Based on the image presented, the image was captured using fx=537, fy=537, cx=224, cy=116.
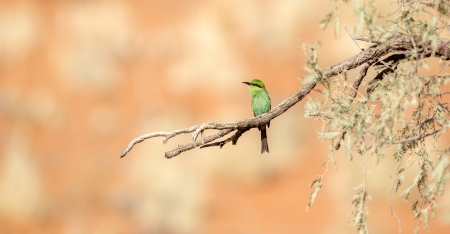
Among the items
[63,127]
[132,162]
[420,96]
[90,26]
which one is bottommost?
[420,96]

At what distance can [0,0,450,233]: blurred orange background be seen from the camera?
10.6 meters

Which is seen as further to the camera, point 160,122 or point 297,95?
point 160,122

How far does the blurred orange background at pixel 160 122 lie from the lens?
1056 centimetres

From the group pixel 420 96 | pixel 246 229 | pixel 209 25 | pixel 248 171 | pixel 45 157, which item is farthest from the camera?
pixel 209 25

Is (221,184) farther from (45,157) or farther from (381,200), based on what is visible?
(45,157)

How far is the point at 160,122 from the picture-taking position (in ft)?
41.9

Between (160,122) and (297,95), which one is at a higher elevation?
(160,122)

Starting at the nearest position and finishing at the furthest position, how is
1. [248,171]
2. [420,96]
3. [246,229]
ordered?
[420,96] → [246,229] → [248,171]

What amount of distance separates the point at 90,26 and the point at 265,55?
541 cm

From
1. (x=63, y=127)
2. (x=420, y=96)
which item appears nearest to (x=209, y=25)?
(x=63, y=127)

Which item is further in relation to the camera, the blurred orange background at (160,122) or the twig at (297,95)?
the blurred orange background at (160,122)

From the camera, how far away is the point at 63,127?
14250 millimetres

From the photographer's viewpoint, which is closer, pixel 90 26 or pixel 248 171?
pixel 248 171

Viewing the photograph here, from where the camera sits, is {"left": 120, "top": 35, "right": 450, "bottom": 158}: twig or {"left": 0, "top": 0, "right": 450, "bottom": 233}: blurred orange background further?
{"left": 0, "top": 0, "right": 450, "bottom": 233}: blurred orange background
